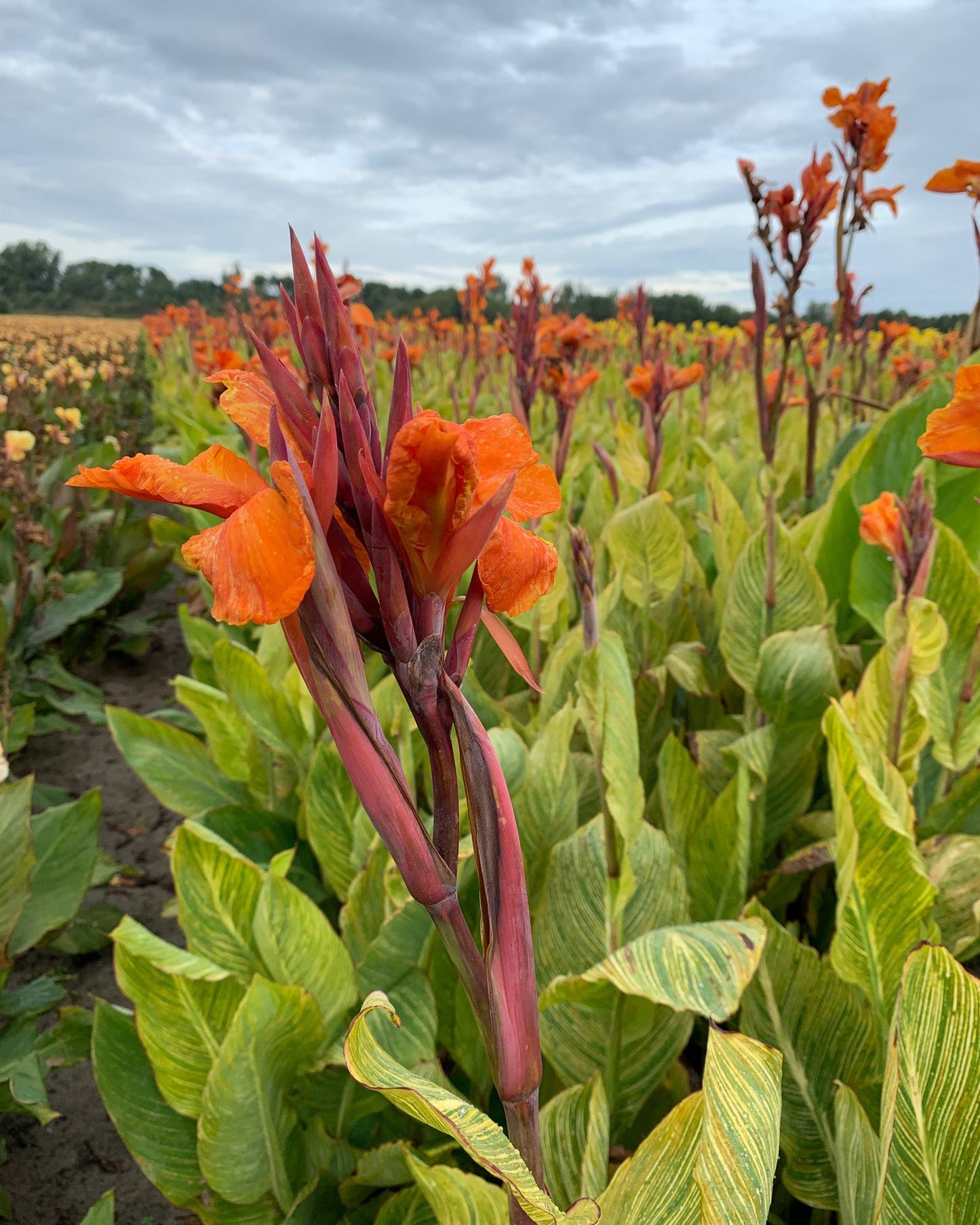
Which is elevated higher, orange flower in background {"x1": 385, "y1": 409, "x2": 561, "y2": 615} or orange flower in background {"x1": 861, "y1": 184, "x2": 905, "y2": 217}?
orange flower in background {"x1": 861, "y1": 184, "x2": 905, "y2": 217}

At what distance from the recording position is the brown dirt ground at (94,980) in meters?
1.32

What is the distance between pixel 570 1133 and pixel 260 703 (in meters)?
0.86

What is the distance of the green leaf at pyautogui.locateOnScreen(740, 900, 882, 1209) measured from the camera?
0.83 m

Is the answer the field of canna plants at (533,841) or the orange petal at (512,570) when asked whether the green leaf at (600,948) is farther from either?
the orange petal at (512,570)

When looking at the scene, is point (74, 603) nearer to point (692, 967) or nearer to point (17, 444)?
point (17, 444)

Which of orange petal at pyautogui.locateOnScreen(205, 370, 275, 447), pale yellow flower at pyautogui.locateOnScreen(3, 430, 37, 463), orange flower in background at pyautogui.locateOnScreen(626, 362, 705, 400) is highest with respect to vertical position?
orange flower in background at pyautogui.locateOnScreen(626, 362, 705, 400)

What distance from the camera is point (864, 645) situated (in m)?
1.62

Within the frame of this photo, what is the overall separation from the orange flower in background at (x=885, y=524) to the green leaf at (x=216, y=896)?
2.89 ft

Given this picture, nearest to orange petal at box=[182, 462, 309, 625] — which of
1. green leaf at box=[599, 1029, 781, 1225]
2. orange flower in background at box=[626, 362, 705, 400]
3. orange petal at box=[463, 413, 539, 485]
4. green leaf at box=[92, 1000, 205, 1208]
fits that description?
orange petal at box=[463, 413, 539, 485]

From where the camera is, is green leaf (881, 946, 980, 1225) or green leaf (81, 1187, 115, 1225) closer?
green leaf (881, 946, 980, 1225)

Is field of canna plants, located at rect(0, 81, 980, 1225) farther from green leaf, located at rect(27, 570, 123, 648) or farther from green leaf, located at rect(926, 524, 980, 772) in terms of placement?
green leaf, located at rect(27, 570, 123, 648)

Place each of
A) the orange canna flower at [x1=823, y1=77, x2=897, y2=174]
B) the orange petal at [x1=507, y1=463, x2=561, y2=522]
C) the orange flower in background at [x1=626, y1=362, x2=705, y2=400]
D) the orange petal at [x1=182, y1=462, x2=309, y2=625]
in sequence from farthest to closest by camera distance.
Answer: the orange flower in background at [x1=626, y1=362, x2=705, y2=400], the orange canna flower at [x1=823, y1=77, x2=897, y2=174], the orange petal at [x1=507, y1=463, x2=561, y2=522], the orange petal at [x1=182, y1=462, x2=309, y2=625]

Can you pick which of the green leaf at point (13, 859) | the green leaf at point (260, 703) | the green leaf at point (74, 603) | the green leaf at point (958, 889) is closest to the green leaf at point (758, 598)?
the green leaf at point (958, 889)

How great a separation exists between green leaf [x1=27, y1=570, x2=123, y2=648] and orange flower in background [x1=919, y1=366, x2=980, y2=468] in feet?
8.64
